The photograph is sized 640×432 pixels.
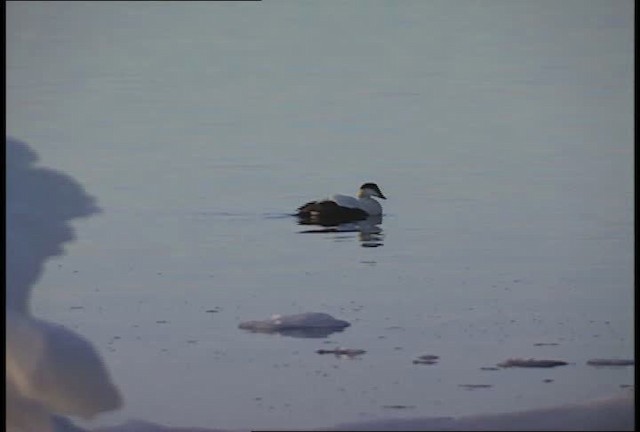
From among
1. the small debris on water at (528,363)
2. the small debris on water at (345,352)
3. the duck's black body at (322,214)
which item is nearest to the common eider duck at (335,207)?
the duck's black body at (322,214)

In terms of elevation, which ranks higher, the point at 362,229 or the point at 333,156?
the point at 333,156

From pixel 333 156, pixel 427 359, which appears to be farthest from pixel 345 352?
pixel 333 156

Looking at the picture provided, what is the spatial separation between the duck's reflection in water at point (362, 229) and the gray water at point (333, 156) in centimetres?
1

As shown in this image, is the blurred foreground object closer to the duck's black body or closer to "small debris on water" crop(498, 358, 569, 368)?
the duck's black body

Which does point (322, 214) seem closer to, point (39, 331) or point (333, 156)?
point (333, 156)

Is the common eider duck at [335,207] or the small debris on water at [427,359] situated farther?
the common eider duck at [335,207]

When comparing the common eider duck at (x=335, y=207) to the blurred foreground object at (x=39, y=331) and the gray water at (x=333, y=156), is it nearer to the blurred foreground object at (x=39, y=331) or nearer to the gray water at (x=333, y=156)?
the gray water at (x=333, y=156)

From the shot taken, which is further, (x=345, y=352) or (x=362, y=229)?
(x=362, y=229)

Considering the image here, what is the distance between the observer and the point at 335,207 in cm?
321

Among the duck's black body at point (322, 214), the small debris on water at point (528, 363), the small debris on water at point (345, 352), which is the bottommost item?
the small debris on water at point (528, 363)

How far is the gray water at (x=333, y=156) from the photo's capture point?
123 inches

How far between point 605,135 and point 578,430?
755 mm

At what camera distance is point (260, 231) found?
322 centimetres

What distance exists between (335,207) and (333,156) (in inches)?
5.0
